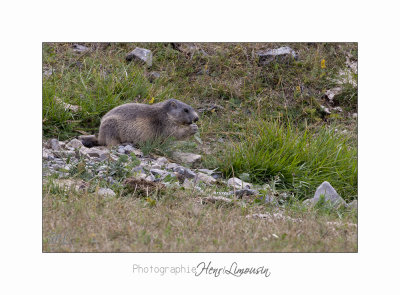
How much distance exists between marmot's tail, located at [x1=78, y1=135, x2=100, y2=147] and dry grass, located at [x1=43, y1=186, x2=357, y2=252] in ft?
9.91

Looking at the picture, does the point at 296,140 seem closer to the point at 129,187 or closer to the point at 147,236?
the point at 129,187

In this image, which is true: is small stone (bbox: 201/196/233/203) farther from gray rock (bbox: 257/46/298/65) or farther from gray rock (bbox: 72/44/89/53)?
gray rock (bbox: 72/44/89/53)

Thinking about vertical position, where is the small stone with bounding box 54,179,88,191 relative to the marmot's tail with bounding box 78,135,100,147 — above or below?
below

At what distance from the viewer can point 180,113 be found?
8344 mm

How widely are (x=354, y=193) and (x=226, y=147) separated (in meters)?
1.93

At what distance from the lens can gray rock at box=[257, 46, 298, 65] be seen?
34.9ft

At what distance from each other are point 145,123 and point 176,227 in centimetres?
408

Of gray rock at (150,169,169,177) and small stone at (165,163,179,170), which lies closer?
gray rock at (150,169,169,177)

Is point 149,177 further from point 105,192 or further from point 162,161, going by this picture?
point 162,161

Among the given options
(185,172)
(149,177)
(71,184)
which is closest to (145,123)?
(185,172)

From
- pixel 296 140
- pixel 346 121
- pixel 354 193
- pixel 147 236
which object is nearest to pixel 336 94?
pixel 346 121

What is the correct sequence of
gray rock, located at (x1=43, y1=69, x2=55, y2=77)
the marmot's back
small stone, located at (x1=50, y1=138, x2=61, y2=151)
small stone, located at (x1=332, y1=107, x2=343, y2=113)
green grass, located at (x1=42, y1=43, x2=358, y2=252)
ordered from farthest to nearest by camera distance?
small stone, located at (x1=332, y1=107, x2=343, y2=113), gray rock, located at (x1=43, y1=69, x2=55, y2=77), the marmot's back, small stone, located at (x1=50, y1=138, x2=61, y2=151), green grass, located at (x1=42, y1=43, x2=358, y2=252)

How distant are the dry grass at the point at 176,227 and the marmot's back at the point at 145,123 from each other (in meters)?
2.84

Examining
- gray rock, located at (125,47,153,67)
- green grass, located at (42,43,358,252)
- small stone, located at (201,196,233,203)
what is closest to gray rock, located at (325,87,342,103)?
green grass, located at (42,43,358,252)
